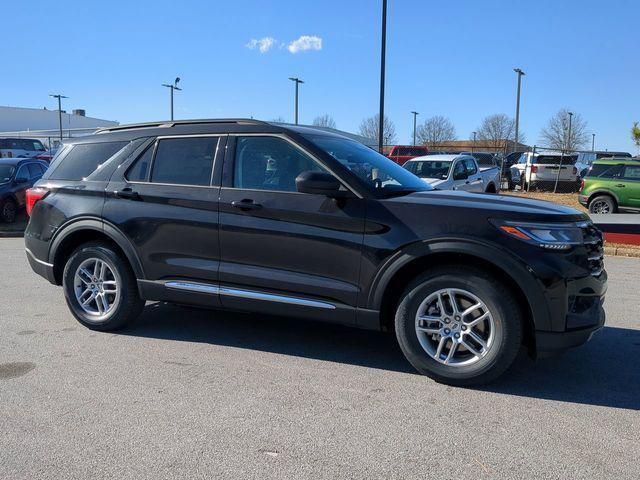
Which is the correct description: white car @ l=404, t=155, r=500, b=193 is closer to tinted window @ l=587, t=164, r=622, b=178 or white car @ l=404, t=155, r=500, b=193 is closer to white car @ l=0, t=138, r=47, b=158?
tinted window @ l=587, t=164, r=622, b=178

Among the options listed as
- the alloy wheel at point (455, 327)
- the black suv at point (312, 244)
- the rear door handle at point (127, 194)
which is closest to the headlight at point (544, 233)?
the black suv at point (312, 244)

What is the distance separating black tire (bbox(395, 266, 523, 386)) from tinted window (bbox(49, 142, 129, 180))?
305cm

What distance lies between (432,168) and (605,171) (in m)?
4.90

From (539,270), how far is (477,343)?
0.68 metres

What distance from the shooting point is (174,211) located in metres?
4.81

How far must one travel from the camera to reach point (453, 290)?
13.1 ft

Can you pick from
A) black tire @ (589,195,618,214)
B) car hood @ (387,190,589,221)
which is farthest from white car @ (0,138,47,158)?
car hood @ (387,190,589,221)

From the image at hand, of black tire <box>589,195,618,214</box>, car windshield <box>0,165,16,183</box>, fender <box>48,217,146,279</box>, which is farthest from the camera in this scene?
black tire <box>589,195,618,214</box>

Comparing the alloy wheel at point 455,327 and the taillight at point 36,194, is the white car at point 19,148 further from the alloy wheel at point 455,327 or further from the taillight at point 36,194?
the alloy wheel at point 455,327

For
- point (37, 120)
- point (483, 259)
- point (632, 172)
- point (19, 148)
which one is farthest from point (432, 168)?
point (37, 120)

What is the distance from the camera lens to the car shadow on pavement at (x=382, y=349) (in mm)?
4012

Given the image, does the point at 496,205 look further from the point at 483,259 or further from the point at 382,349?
the point at 382,349

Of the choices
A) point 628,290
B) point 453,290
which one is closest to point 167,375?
point 453,290

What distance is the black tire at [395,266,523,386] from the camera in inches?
152
